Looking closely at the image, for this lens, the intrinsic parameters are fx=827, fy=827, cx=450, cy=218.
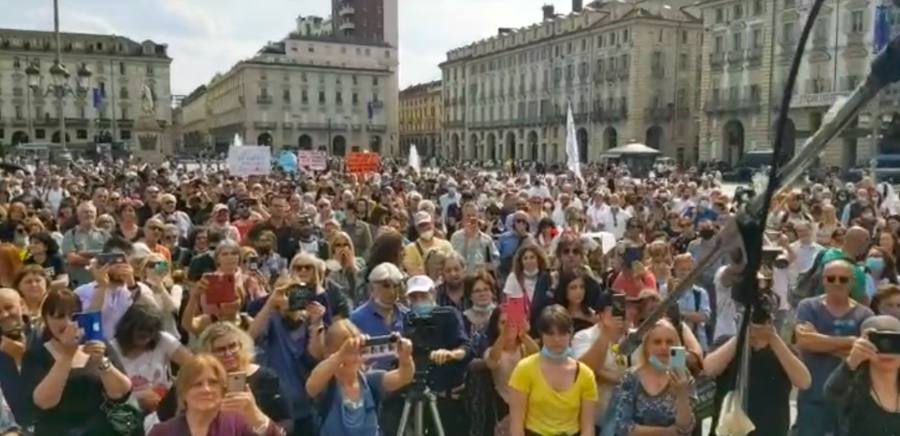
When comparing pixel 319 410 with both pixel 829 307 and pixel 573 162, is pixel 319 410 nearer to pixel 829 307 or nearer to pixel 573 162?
pixel 829 307

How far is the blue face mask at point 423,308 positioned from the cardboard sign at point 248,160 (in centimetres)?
1593

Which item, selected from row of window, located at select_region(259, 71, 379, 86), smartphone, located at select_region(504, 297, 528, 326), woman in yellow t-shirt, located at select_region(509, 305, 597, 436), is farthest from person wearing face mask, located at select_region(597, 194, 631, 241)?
row of window, located at select_region(259, 71, 379, 86)

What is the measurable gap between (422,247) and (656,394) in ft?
14.7

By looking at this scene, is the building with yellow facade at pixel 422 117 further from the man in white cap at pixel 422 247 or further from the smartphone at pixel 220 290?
the smartphone at pixel 220 290

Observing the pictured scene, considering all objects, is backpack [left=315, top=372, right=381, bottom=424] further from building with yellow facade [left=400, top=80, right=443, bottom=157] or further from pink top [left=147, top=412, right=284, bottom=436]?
building with yellow facade [left=400, top=80, right=443, bottom=157]

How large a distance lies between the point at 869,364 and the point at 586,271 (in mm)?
2660

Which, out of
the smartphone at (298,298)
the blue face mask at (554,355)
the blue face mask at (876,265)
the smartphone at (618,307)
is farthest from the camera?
the blue face mask at (876,265)

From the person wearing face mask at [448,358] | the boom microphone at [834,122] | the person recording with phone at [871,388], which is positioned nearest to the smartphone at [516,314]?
the person wearing face mask at [448,358]

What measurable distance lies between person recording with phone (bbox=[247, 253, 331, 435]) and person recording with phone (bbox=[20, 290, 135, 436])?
3.26 feet

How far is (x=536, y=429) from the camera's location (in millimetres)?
4512

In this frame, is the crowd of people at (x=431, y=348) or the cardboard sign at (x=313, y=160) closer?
the crowd of people at (x=431, y=348)

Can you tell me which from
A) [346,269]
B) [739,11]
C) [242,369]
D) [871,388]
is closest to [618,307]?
[871,388]

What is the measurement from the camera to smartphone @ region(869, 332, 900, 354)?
3.99 m

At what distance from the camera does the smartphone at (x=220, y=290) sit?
17.8ft
